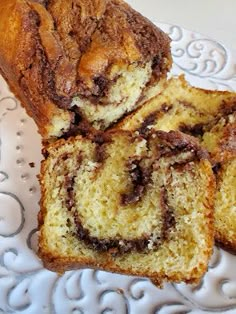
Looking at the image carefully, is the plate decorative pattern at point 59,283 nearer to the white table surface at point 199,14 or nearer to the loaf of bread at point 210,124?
the loaf of bread at point 210,124

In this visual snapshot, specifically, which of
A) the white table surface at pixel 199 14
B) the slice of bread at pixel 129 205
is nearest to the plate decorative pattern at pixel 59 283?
the slice of bread at pixel 129 205

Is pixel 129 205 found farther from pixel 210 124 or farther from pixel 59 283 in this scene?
pixel 210 124

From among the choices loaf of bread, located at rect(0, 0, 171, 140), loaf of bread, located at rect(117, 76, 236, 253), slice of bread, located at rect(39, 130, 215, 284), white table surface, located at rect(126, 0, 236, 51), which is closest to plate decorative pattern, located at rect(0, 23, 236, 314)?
slice of bread, located at rect(39, 130, 215, 284)

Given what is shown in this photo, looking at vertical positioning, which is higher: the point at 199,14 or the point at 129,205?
the point at 199,14

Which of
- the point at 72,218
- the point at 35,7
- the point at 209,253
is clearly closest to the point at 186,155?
the point at 209,253

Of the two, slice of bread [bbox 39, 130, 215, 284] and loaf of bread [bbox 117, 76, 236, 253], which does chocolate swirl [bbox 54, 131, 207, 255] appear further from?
loaf of bread [bbox 117, 76, 236, 253]

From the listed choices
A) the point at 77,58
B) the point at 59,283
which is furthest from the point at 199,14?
the point at 59,283
